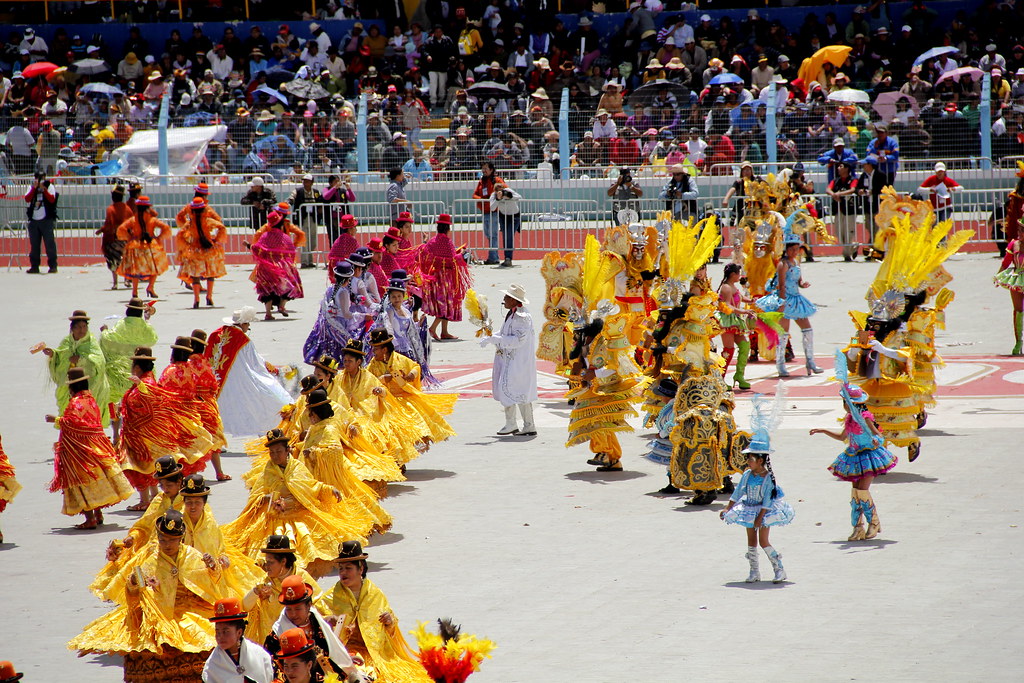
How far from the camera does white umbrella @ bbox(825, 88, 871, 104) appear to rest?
27.8 meters

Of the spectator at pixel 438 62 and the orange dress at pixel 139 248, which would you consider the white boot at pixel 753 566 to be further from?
the spectator at pixel 438 62

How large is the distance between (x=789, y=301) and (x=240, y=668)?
10.8 meters

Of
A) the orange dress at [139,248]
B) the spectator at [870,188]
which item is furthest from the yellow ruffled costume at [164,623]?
the spectator at [870,188]

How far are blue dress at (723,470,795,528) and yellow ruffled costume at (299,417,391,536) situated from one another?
2390mm

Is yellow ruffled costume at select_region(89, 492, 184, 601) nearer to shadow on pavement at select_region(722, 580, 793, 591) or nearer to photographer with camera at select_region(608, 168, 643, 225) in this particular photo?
shadow on pavement at select_region(722, 580, 793, 591)

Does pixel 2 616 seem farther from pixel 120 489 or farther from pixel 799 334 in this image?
pixel 799 334

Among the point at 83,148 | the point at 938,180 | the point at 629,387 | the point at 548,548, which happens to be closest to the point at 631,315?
the point at 629,387

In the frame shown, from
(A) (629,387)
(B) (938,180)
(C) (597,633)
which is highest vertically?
(B) (938,180)

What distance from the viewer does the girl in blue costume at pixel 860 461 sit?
10086 millimetres

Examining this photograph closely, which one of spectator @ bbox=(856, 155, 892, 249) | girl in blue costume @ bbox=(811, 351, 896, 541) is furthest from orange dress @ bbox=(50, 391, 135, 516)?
spectator @ bbox=(856, 155, 892, 249)

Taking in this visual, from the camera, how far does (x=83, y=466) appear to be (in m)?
10.7

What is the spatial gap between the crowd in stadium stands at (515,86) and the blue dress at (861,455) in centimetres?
1745

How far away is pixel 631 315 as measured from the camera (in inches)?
518

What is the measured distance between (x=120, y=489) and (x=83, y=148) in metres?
20.6
